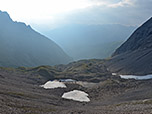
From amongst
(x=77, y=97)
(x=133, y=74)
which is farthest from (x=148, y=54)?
(x=77, y=97)

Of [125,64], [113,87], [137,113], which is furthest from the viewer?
[125,64]

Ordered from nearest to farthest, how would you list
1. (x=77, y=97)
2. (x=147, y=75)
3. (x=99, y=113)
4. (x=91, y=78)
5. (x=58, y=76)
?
1. (x=99, y=113)
2. (x=77, y=97)
3. (x=147, y=75)
4. (x=91, y=78)
5. (x=58, y=76)

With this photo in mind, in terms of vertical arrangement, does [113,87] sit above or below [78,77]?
below

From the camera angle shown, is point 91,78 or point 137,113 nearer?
point 137,113

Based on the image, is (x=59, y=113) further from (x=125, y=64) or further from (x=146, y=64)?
(x=125, y=64)

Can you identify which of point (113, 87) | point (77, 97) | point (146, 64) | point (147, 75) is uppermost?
point (146, 64)

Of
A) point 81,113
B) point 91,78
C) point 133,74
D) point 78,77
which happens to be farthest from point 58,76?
point 81,113
